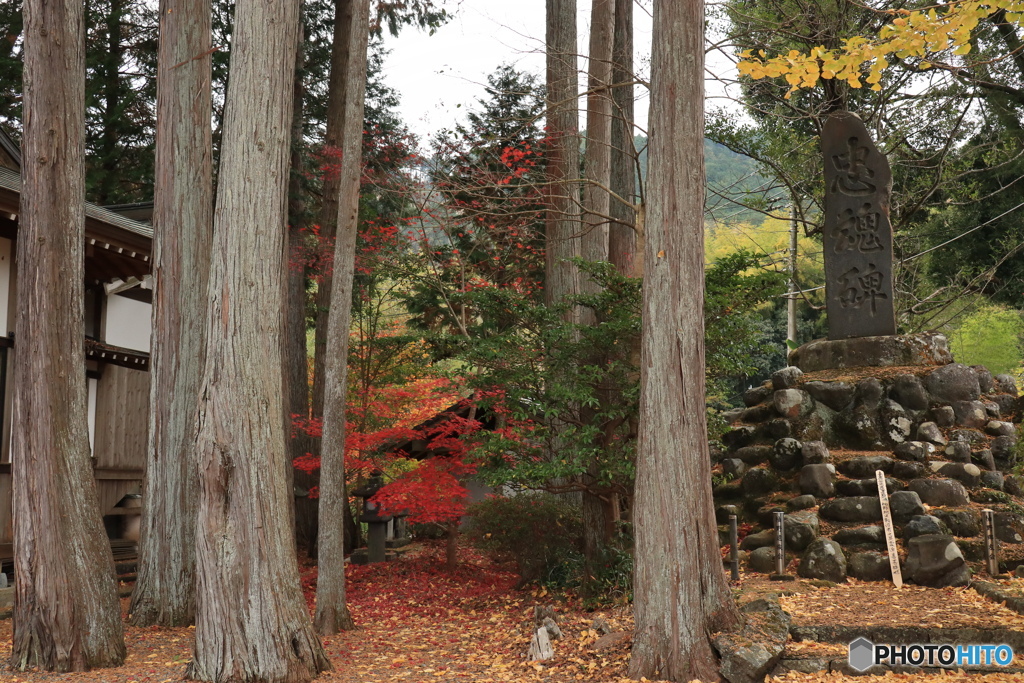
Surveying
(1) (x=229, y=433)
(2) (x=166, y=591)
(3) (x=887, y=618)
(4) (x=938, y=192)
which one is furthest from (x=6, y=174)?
(4) (x=938, y=192)

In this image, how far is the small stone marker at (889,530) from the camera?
29.4ft

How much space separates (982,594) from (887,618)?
5.42ft

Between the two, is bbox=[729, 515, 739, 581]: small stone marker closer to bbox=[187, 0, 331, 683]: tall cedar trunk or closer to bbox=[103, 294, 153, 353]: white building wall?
bbox=[187, 0, 331, 683]: tall cedar trunk

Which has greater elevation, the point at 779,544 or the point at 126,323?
the point at 126,323

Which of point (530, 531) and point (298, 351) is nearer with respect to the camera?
point (530, 531)

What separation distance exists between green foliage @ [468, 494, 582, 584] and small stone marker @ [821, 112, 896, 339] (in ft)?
19.2

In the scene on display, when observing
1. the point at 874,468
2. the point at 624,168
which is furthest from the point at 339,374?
the point at 874,468

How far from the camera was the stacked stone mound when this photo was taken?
30.5 feet

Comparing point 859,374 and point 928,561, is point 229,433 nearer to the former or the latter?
point 928,561

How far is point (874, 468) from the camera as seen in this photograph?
10.6 metres

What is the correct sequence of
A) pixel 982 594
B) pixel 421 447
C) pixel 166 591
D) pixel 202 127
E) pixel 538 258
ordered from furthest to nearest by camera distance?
pixel 538 258 < pixel 421 447 < pixel 202 127 < pixel 166 591 < pixel 982 594

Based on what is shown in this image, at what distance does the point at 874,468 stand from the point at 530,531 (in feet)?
15.8

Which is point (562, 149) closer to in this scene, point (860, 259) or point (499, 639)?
point (860, 259)

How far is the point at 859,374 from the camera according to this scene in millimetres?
12180
